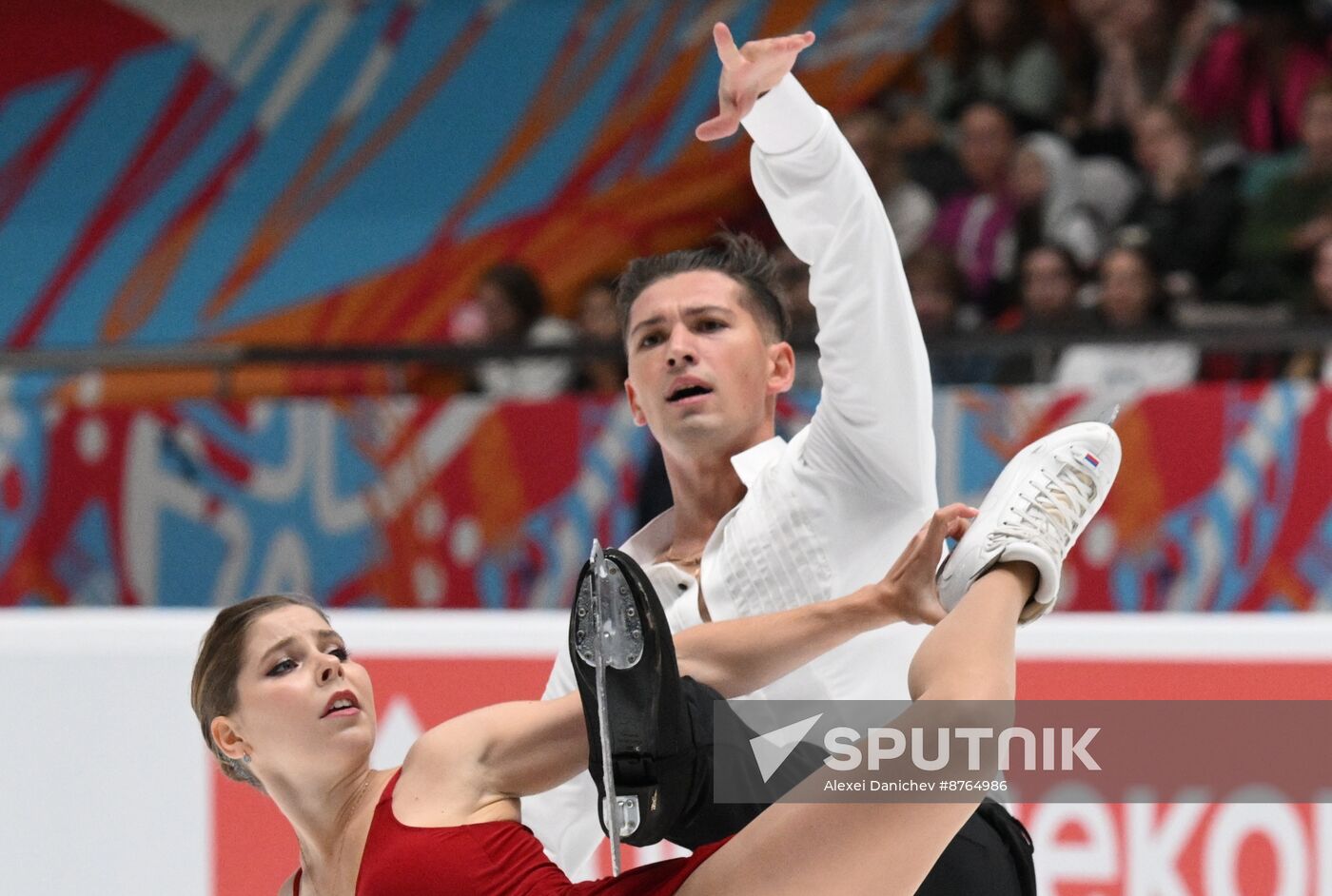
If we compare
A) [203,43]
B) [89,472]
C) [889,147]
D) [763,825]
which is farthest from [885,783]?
[203,43]

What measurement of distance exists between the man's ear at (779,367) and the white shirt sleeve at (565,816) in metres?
0.56

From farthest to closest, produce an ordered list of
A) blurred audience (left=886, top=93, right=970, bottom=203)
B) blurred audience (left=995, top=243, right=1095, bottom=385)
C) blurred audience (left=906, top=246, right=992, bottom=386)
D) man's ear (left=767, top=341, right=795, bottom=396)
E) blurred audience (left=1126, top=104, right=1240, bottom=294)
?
1. blurred audience (left=886, top=93, right=970, bottom=203)
2. blurred audience (left=1126, top=104, right=1240, bottom=294)
3. blurred audience (left=906, top=246, right=992, bottom=386)
4. blurred audience (left=995, top=243, right=1095, bottom=385)
5. man's ear (left=767, top=341, right=795, bottom=396)

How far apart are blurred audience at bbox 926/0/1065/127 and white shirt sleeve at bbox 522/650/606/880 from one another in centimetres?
415

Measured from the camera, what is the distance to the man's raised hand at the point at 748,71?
2645mm

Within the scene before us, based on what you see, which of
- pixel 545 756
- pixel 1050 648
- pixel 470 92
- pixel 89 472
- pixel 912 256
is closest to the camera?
pixel 545 756

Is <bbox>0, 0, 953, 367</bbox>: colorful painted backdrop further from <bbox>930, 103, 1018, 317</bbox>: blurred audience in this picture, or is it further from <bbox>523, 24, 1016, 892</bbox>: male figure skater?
<bbox>523, 24, 1016, 892</bbox>: male figure skater

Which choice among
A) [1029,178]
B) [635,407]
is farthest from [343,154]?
[635,407]

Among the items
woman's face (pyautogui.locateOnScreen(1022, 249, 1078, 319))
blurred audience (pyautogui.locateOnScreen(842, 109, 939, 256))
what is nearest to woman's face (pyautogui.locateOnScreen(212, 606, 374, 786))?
woman's face (pyautogui.locateOnScreen(1022, 249, 1078, 319))

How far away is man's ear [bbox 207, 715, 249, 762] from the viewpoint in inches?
109

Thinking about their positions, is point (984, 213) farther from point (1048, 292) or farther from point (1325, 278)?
point (1325, 278)

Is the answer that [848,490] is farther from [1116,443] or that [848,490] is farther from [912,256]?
[912,256]

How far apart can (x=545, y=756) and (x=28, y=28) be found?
7.06 m

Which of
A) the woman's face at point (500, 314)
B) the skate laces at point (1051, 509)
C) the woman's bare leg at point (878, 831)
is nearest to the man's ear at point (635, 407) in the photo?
the skate laces at point (1051, 509)

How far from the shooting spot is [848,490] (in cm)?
273
